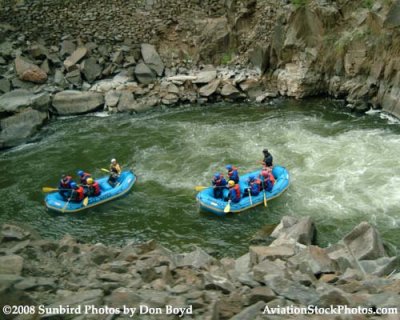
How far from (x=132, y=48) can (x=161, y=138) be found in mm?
7096

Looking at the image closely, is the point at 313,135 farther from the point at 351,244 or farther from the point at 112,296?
the point at 112,296

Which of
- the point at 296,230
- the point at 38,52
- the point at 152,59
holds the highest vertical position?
the point at 296,230

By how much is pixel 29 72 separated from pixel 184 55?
265 inches

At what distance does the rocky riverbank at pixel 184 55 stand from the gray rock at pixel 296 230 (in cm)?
756

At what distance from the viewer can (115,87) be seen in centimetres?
1892

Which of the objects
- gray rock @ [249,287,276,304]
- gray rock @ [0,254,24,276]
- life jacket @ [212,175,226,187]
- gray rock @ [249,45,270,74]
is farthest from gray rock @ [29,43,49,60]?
gray rock @ [249,287,276,304]

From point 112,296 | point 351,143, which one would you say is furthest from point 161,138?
point 112,296

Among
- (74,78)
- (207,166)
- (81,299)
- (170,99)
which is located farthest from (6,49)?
(81,299)

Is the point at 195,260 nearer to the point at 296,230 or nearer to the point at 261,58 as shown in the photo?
the point at 296,230

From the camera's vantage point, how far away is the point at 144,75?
19281 millimetres

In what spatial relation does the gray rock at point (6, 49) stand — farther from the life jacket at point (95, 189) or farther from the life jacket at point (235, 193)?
the life jacket at point (235, 193)

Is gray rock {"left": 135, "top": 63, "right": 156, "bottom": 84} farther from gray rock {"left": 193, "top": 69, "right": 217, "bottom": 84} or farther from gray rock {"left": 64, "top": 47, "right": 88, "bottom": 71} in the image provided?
gray rock {"left": 64, "top": 47, "right": 88, "bottom": 71}

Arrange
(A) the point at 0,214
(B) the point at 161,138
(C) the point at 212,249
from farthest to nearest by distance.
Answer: (B) the point at 161,138
(A) the point at 0,214
(C) the point at 212,249

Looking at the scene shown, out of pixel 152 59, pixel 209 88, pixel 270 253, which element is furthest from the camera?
pixel 152 59
